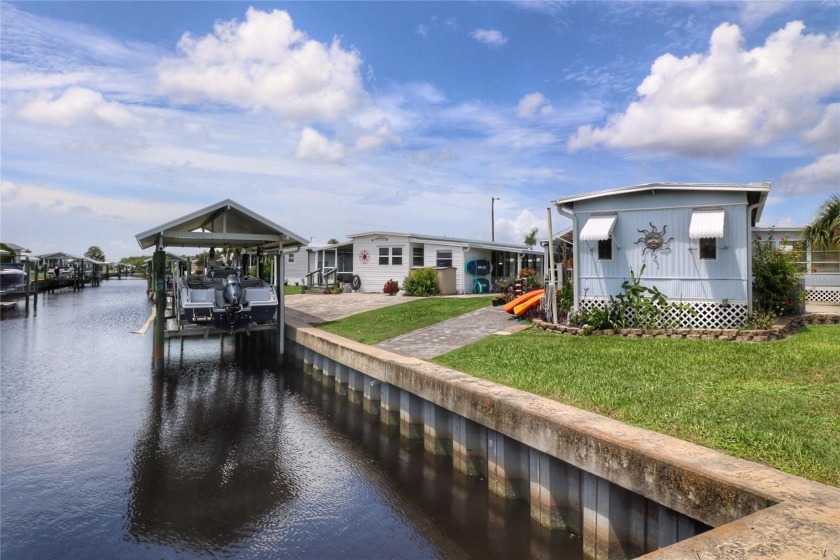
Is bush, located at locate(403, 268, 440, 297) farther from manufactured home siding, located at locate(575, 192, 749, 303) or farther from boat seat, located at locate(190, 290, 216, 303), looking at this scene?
boat seat, located at locate(190, 290, 216, 303)

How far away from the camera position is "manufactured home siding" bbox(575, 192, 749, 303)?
11.6 metres

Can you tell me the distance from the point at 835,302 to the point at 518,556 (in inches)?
853

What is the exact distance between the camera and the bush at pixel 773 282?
44.1 feet

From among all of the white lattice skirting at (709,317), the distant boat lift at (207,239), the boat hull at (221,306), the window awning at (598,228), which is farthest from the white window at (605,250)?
the boat hull at (221,306)

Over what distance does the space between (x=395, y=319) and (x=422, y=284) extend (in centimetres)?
915

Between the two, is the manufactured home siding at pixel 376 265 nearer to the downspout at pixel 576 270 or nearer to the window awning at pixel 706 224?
the downspout at pixel 576 270

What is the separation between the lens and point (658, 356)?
29.0 ft

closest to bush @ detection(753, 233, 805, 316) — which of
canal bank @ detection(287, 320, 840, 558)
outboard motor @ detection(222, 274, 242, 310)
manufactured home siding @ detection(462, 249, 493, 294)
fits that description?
canal bank @ detection(287, 320, 840, 558)

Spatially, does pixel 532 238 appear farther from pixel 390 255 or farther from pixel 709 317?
pixel 709 317

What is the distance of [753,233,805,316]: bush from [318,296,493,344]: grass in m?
7.77

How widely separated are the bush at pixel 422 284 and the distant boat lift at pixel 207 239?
9416 millimetres

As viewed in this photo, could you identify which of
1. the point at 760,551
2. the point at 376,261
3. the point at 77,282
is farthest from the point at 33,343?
the point at 77,282

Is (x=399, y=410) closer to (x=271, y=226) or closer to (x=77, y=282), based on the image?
(x=271, y=226)

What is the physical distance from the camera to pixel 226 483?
22.7ft
